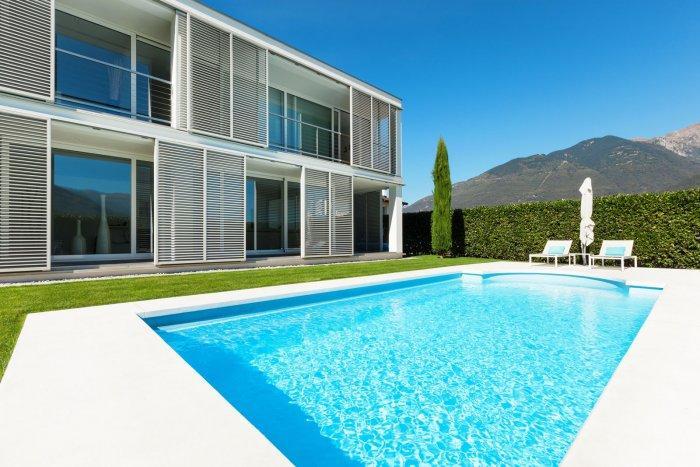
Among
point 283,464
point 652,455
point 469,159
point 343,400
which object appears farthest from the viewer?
point 469,159

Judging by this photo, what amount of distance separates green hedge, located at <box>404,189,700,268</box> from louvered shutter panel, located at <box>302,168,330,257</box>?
7183 mm

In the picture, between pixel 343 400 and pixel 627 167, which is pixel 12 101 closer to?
pixel 343 400

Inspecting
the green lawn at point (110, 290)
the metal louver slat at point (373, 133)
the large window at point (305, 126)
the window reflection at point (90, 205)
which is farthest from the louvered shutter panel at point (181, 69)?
the metal louver slat at point (373, 133)

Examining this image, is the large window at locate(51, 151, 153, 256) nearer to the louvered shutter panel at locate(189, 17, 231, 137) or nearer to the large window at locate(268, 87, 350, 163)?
the louvered shutter panel at locate(189, 17, 231, 137)

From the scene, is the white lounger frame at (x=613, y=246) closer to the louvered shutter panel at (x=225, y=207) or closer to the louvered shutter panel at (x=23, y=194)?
the louvered shutter panel at (x=225, y=207)

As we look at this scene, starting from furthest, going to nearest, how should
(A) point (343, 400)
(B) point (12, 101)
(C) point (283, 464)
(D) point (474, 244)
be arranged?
(D) point (474, 244)
(B) point (12, 101)
(A) point (343, 400)
(C) point (283, 464)

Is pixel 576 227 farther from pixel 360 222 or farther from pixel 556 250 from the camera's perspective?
pixel 360 222

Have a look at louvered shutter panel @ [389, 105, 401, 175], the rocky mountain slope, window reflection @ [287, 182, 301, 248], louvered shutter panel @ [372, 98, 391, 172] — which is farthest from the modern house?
the rocky mountain slope

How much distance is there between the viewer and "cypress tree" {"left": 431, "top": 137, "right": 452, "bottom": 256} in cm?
1509

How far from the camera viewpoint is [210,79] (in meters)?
9.27

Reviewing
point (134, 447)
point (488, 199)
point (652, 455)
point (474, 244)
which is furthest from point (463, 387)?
point (488, 199)

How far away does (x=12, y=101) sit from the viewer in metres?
6.57

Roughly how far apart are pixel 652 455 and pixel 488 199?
281 ft

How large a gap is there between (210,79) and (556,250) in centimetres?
1261
